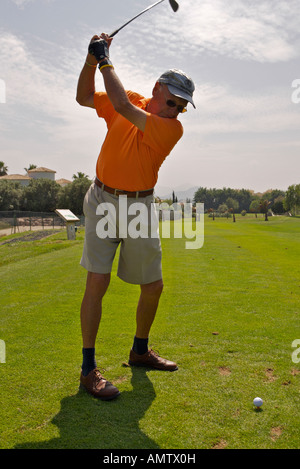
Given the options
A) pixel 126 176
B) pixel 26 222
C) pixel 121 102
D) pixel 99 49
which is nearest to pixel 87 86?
pixel 99 49

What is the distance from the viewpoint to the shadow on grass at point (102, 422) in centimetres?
233

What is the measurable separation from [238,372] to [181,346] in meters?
0.71

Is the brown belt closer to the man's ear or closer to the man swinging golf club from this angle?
the man swinging golf club

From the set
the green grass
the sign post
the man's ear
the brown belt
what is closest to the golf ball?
the green grass

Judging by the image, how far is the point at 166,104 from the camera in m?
3.19

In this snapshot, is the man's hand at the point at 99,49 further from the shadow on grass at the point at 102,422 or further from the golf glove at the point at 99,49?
the shadow on grass at the point at 102,422

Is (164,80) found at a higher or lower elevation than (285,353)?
higher

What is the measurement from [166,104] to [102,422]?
2.19 metres

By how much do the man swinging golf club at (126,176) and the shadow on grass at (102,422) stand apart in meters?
0.11

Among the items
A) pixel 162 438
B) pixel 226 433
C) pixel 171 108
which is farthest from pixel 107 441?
pixel 171 108

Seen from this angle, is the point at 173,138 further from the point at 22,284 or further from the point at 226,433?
the point at 22,284

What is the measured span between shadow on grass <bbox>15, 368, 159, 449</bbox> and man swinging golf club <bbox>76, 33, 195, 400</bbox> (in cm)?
11

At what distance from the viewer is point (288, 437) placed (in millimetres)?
2408
